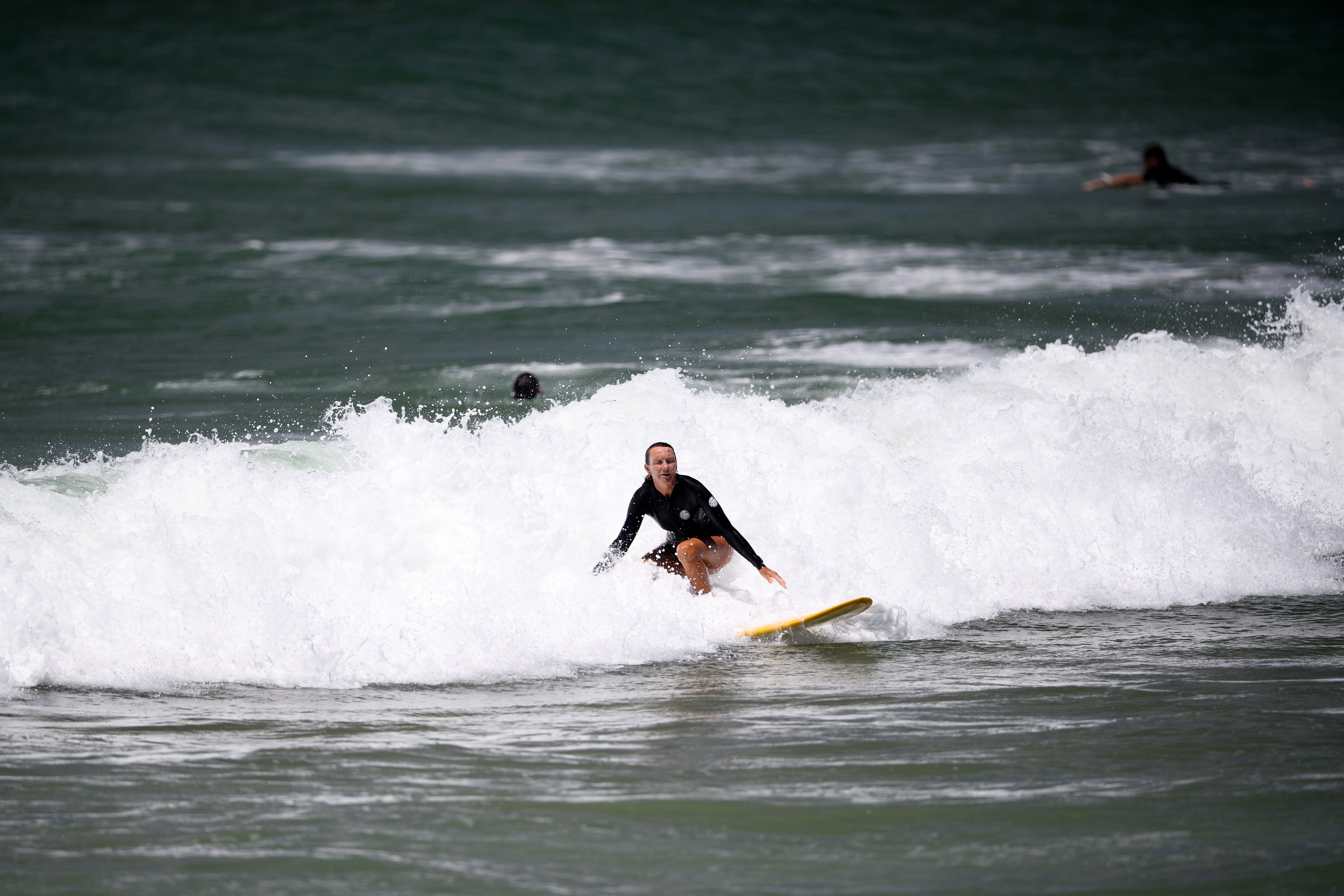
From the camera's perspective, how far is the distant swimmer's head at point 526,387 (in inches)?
510

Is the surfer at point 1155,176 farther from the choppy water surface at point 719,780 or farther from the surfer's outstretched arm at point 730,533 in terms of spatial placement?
the choppy water surface at point 719,780

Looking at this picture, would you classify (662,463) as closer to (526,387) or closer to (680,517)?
(680,517)

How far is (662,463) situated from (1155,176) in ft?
63.2

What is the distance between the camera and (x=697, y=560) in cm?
920

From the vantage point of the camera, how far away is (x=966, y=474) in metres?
11.1

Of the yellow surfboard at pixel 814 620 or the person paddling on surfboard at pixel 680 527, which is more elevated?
the person paddling on surfboard at pixel 680 527

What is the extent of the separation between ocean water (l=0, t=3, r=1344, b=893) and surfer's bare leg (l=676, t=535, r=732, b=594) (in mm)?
230

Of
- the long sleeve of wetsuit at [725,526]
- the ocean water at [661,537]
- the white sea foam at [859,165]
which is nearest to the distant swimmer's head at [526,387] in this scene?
the ocean water at [661,537]

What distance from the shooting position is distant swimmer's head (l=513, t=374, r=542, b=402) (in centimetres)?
1296

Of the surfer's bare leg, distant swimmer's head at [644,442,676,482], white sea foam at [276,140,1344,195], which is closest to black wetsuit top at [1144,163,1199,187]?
white sea foam at [276,140,1344,195]

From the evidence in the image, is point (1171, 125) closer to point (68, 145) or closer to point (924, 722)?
point (68, 145)

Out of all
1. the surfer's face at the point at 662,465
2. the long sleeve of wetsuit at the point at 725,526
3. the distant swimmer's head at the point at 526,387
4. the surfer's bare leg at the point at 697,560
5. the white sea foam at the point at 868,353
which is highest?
the white sea foam at the point at 868,353

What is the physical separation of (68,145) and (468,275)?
51.2ft

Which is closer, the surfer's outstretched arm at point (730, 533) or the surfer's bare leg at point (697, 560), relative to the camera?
the surfer's outstretched arm at point (730, 533)
